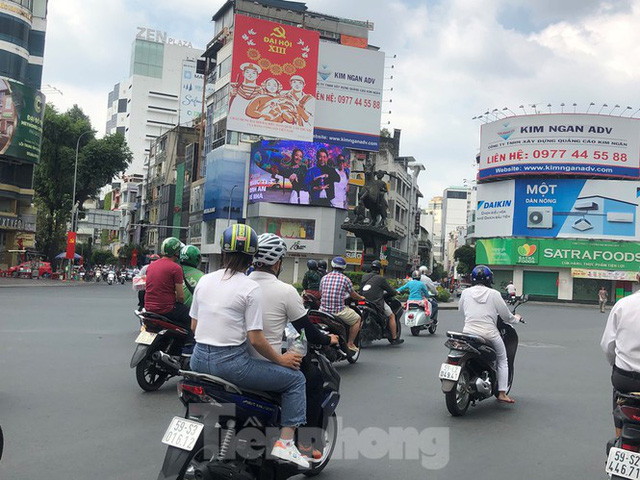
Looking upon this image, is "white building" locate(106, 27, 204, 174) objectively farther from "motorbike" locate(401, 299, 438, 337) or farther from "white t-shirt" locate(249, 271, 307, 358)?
"white t-shirt" locate(249, 271, 307, 358)

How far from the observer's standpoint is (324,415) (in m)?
4.39

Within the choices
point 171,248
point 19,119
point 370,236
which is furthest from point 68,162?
point 171,248

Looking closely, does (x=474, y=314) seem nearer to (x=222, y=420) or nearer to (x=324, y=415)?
(x=324, y=415)

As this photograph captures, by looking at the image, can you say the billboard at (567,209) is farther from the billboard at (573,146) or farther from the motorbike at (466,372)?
the motorbike at (466,372)

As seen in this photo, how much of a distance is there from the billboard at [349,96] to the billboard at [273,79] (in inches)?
82.4

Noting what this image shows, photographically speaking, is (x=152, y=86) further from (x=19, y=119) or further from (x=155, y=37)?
(x=19, y=119)

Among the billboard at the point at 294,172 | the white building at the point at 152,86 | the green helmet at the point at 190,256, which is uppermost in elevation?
the white building at the point at 152,86

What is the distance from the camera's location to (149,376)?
750cm

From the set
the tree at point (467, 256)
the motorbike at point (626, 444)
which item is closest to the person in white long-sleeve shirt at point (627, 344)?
the motorbike at point (626, 444)

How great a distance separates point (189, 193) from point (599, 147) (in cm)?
4155

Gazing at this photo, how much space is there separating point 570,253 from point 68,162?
4112 centimetres

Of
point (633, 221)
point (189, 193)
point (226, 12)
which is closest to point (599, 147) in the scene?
point (633, 221)

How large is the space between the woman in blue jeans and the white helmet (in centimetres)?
31

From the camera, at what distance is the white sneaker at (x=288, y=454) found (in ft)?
12.5
